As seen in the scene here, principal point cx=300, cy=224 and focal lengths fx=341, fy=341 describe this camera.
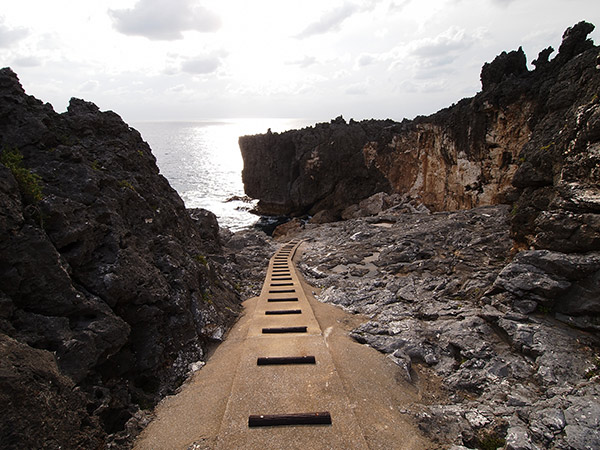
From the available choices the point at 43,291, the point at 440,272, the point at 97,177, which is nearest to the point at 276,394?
the point at 43,291

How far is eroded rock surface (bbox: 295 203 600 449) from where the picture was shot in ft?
21.5

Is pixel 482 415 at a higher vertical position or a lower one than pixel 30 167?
lower

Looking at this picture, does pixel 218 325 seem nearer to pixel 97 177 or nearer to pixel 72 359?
pixel 72 359

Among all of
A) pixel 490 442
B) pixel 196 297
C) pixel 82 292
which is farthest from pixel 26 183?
pixel 490 442

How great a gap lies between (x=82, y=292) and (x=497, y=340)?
34.4 ft

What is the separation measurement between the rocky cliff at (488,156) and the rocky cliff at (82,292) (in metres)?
11.3

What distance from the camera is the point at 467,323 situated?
1019 cm

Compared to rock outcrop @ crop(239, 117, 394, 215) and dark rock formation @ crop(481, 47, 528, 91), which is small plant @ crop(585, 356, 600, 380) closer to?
dark rock formation @ crop(481, 47, 528, 91)

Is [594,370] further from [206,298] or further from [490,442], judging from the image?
[206,298]

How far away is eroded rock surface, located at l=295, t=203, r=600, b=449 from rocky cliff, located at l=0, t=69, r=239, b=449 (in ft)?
19.1

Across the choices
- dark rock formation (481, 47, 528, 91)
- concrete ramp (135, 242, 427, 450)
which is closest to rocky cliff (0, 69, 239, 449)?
concrete ramp (135, 242, 427, 450)

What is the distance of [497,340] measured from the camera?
30.5 feet

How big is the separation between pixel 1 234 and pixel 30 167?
333 centimetres

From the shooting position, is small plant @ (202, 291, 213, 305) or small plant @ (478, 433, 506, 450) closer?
small plant @ (478, 433, 506, 450)
